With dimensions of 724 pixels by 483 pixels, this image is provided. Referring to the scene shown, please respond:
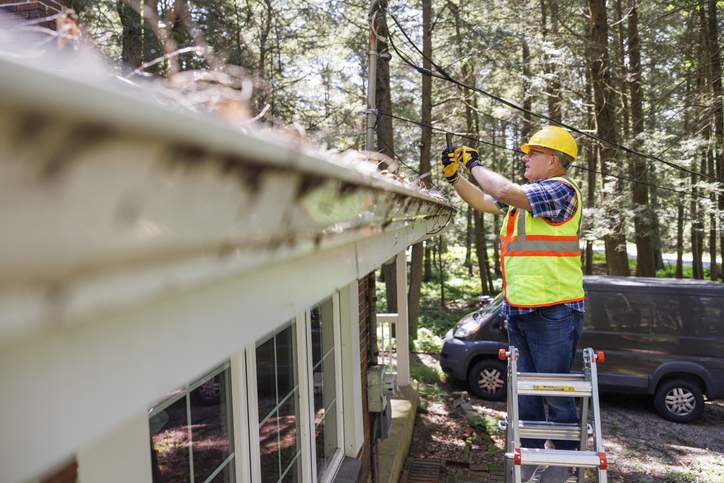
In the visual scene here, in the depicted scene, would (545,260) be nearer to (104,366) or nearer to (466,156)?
(466,156)

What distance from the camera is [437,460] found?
268 inches

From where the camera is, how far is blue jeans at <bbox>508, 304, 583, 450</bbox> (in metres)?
3.32

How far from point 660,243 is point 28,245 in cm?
1453

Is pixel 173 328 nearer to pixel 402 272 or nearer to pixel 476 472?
pixel 476 472

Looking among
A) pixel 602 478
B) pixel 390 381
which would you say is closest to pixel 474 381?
pixel 390 381

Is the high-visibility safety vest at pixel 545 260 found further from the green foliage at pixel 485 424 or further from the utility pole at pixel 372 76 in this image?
the green foliage at pixel 485 424

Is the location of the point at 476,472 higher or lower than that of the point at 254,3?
lower

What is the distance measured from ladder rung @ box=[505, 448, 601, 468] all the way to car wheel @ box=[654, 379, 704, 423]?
20.1 ft

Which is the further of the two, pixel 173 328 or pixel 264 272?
pixel 264 272

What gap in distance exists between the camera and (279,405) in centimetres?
327

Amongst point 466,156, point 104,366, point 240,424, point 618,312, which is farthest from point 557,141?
point 618,312

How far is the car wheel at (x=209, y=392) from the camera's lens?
2364 millimetres

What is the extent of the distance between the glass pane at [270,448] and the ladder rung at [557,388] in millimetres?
1618

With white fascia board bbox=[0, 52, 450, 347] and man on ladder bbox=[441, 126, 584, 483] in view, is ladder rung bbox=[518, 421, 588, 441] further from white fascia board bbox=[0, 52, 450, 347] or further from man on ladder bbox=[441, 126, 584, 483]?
white fascia board bbox=[0, 52, 450, 347]
